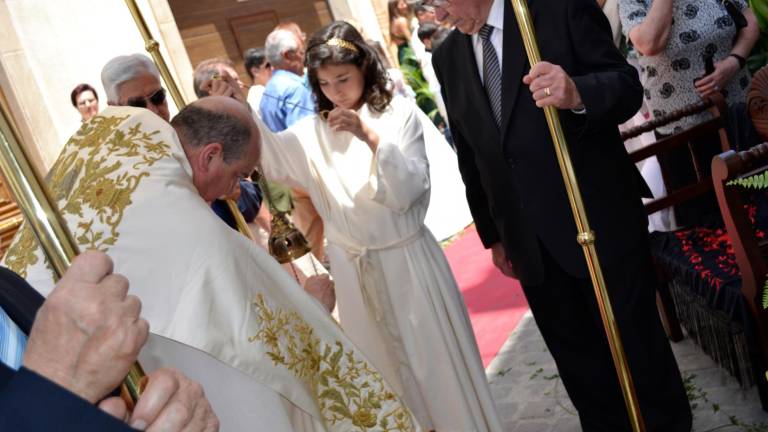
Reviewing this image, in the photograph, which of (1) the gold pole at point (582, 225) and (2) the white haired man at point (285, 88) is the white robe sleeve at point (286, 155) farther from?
(2) the white haired man at point (285, 88)

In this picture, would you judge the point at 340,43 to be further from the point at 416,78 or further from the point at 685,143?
the point at 416,78

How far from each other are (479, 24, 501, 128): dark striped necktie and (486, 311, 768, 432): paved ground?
1454 millimetres

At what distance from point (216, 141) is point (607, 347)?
1.66 metres

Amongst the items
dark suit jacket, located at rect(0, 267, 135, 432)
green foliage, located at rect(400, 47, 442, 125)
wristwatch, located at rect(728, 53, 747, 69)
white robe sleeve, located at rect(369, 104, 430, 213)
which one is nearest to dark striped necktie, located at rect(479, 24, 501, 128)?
white robe sleeve, located at rect(369, 104, 430, 213)

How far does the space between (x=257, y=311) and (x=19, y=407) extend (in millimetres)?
1138

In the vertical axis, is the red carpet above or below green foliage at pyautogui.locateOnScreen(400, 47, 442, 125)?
below

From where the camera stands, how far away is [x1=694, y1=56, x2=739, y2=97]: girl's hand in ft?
13.0

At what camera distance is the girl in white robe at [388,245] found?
11.9ft

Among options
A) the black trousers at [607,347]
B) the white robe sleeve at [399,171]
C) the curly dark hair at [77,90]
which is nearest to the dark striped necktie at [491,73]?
the black trousers at [607,347]

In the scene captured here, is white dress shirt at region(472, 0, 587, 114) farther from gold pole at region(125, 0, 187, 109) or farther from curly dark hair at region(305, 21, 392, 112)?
gold pole at region(125, 0, 187, 109)

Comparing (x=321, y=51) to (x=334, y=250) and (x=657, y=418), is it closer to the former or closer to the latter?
(x=334, y=250)

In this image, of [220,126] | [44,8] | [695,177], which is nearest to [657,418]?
[695,177]

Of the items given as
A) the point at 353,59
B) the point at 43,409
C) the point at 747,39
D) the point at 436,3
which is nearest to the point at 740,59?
the point at 747,39

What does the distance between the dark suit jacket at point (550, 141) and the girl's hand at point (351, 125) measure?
49 centimetres
